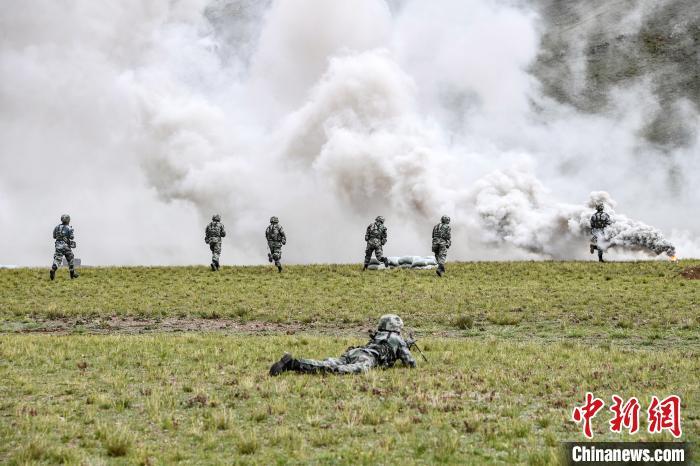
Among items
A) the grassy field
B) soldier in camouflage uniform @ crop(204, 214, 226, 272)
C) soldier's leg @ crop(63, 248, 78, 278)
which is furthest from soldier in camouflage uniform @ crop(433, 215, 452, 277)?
soldier's leg @ crop(63, 248, 78, 278)

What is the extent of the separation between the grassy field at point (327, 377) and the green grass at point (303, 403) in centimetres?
4

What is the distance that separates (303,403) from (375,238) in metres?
32.4

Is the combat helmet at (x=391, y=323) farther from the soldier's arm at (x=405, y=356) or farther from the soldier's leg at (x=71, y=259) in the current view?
the soldier's leg at (x=71, y=259)

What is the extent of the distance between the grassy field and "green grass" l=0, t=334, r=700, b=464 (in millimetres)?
41

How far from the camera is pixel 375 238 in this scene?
4422 centimetres

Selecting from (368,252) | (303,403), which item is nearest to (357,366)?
(303,403)

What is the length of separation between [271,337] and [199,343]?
2.75m

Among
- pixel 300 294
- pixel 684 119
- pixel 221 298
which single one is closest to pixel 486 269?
pixel 300 294

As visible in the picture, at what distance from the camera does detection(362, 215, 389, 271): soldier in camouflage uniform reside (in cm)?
4416

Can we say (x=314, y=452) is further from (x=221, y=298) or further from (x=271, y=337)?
(x=221, y=298)

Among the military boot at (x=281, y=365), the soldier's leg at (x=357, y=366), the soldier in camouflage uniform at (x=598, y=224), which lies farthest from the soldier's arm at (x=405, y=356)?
the soldier in camouflage uniform at (x=598, y=224)

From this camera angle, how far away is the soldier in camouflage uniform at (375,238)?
44156mm

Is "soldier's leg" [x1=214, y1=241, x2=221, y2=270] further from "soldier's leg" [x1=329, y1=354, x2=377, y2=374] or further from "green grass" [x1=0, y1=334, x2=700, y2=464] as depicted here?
"soldier's leg" [x1=329, y1=354, x2=377, y2=374]

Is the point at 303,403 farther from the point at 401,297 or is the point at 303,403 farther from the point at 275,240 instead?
the point at 275,240
